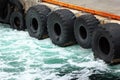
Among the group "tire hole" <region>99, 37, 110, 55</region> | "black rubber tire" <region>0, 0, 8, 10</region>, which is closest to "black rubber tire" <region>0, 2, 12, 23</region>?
"black rubber tire" <region>0, 0, 8, 10</region>

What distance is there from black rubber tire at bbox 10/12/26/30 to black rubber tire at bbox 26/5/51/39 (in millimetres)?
662

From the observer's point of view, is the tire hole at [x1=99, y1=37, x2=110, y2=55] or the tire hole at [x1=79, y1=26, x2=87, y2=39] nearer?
the tire hole at [x1=99, y1=37, x2=110, y2=55]

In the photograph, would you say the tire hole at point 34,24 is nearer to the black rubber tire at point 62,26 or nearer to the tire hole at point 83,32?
the black rubber tire at point 62,26

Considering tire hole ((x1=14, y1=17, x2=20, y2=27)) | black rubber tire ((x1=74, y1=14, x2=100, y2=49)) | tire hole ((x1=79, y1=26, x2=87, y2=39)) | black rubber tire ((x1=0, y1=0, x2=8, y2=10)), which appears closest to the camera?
black rubber tire ((x1=74, y1=14, x2=100, y2=49))

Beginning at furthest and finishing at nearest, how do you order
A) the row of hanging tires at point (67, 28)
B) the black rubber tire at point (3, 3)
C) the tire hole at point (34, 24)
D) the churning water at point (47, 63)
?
the black rubber tire at point (3, 3) → the tire hole at point (34, 24) → the row of hanging tires at point (67, 28) → the churning water at point (47, 63)

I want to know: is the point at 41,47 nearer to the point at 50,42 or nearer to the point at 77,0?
the point at 50,42

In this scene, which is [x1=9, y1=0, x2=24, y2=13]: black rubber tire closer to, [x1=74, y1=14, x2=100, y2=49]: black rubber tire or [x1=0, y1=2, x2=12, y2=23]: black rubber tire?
[x1=0, y1=2, x2=12, y2=23]: black rubber tire

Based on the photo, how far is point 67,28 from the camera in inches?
424

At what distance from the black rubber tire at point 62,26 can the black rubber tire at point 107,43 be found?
1276 mm

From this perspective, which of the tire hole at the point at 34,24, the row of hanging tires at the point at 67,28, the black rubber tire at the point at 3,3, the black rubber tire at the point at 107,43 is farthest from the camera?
the black rubber tire at the point at 3,3

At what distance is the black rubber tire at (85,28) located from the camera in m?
10.1

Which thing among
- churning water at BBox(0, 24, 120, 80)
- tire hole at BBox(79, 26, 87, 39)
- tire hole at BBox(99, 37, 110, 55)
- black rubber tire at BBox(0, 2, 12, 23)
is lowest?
churning water at BBox(0, 24, 120, 80)

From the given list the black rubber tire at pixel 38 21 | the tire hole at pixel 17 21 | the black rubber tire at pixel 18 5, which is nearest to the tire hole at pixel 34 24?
the black rubber tire at pixel 38 21

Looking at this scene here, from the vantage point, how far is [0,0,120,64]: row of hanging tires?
9.23 meters
